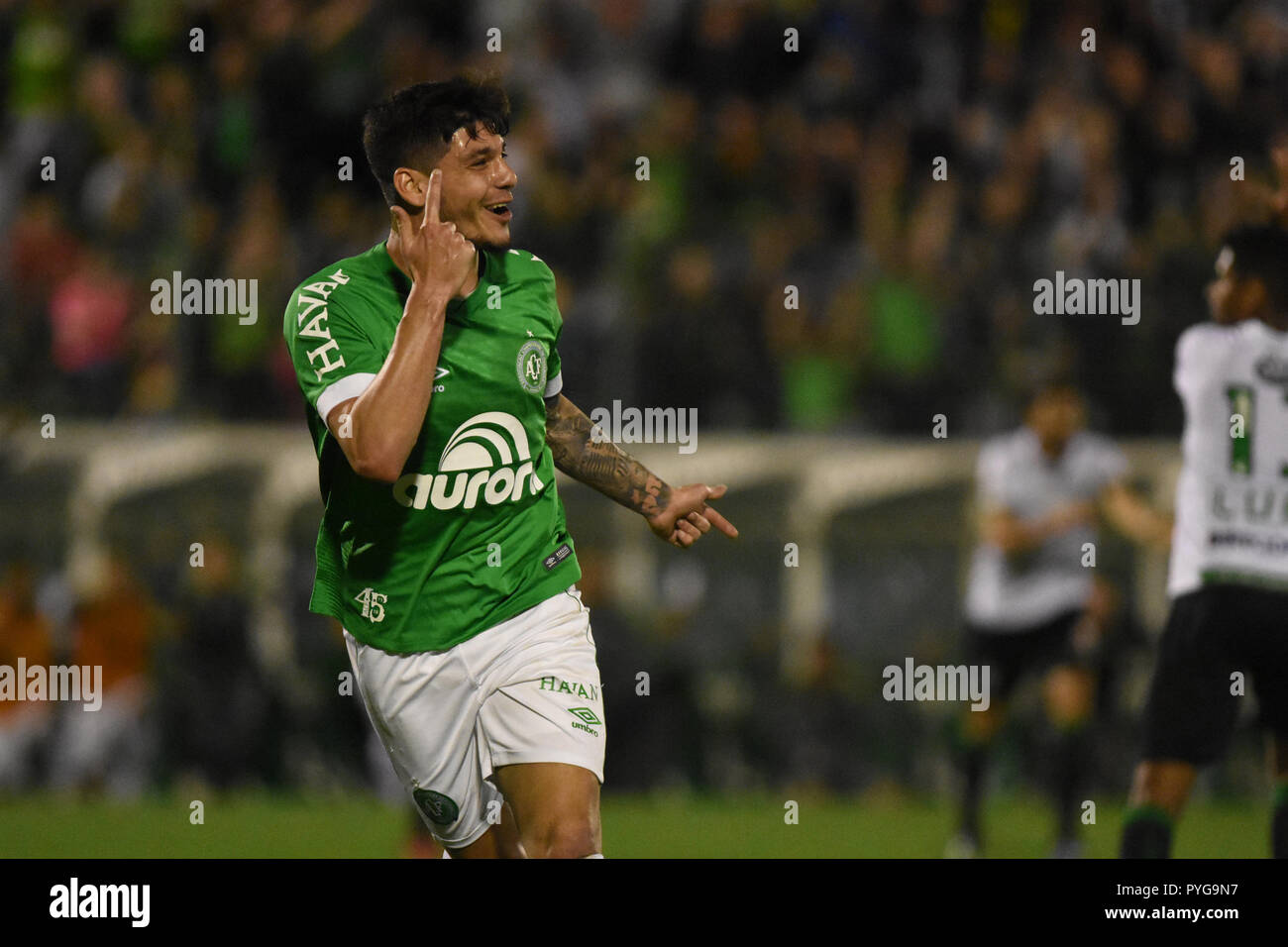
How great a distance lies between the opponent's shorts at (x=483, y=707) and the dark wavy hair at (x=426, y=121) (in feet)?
3.85

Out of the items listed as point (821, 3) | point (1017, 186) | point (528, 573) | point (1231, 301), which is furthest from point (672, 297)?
point (528, 573)

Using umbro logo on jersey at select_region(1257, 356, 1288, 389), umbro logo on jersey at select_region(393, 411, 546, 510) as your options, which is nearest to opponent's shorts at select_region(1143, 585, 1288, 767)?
umbro logo on jersey at select_region(1257, 356, 1288, 389)

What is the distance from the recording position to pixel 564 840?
15.1 feet

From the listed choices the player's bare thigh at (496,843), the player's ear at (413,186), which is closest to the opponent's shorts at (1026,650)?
the player's bare thigh at (496,843)

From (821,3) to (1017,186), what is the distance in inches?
105

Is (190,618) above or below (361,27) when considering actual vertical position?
below

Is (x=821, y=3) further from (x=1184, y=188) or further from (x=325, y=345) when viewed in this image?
(x=325, y=345)

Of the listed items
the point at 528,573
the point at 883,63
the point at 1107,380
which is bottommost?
the point at 528,573

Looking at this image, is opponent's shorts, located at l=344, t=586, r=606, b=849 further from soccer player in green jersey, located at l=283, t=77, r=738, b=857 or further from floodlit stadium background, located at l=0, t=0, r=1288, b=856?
floodlit stadium background, located at l=0, t=0, r=1288, b=856

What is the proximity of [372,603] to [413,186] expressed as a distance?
110cm

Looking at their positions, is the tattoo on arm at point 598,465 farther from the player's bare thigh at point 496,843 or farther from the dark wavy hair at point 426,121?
the player's bare thigh at point 496,843

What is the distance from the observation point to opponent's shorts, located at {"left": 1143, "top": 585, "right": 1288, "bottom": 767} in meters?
5.96
